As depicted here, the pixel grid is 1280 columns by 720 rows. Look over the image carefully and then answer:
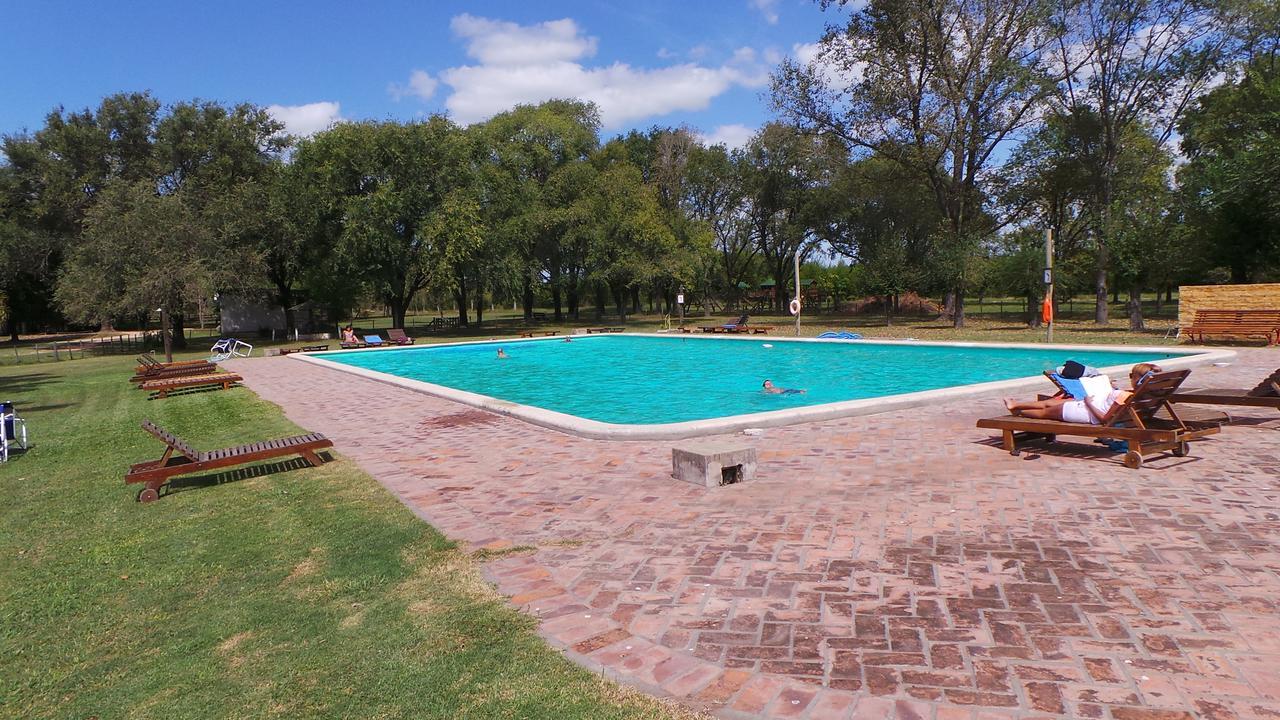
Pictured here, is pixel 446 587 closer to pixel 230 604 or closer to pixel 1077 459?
pixel 230 604

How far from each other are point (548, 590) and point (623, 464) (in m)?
3.20


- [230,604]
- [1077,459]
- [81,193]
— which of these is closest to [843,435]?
[1077,459]

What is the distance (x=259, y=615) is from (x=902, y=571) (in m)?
3.86

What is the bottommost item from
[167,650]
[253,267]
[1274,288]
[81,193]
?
[167,650]

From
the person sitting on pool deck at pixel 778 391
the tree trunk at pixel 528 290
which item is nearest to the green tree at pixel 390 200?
the tree trunk at pixel 528 290

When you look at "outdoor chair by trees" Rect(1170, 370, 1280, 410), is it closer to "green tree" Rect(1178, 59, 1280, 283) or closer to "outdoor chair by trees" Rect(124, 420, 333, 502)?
"outdoor chair by trees" Rect(124, 420, 333, 502)

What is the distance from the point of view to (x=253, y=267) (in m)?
32.9

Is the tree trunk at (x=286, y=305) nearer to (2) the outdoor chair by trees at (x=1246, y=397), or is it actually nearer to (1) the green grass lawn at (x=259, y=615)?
(1) the green grass lawn at (x=259, y=615)

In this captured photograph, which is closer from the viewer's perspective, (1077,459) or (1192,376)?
(1077,459)

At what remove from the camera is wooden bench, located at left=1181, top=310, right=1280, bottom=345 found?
1841 cm

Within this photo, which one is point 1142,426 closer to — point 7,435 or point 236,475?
point 236,475

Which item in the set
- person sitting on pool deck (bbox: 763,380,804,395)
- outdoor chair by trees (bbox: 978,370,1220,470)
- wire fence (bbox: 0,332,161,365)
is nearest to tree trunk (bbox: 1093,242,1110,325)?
person sitting on pool deck (bbox: 763,380,804,395)

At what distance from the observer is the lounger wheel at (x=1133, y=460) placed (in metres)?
6.39

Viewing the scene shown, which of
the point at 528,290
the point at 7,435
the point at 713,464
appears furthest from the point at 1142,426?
the point at 528,290
